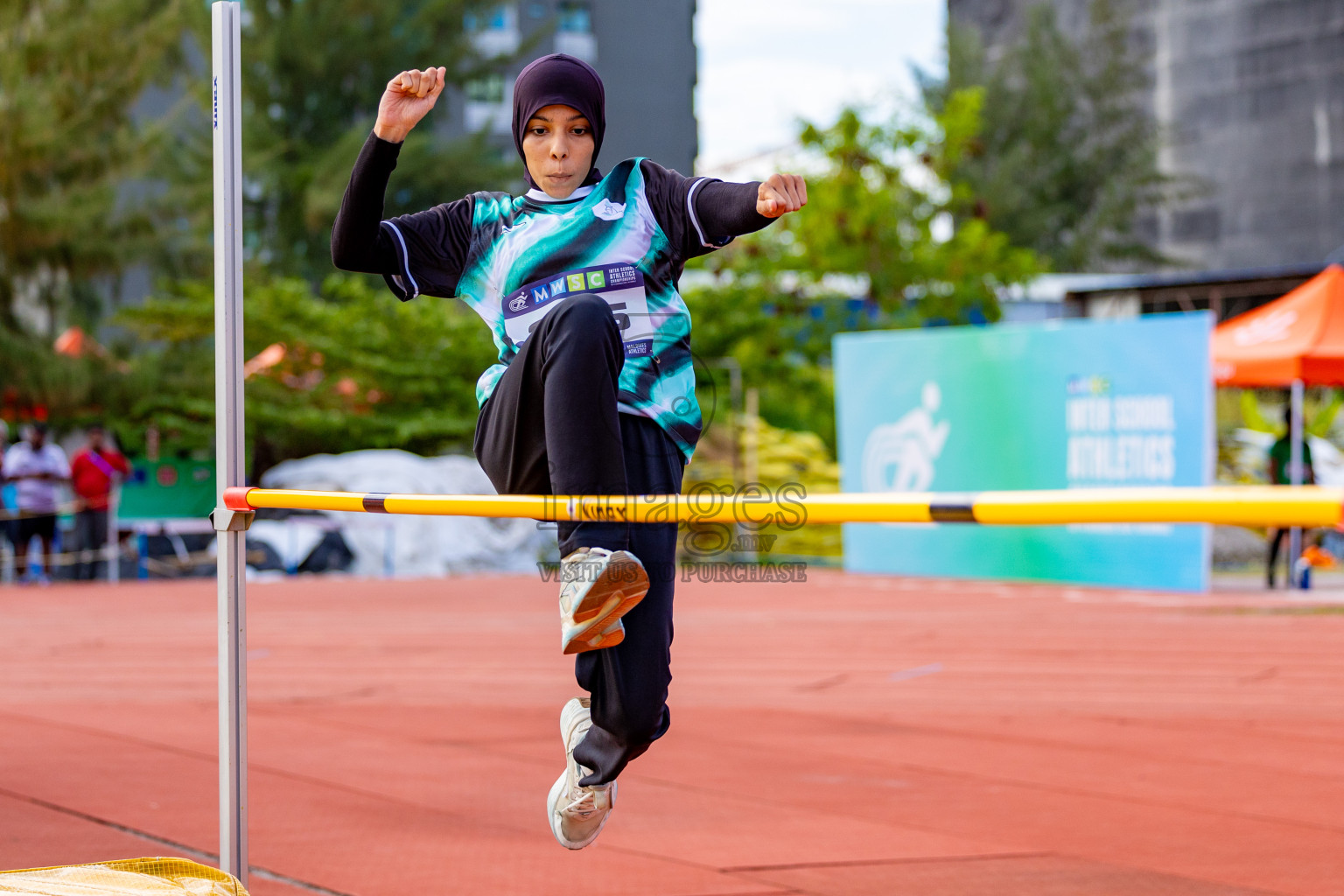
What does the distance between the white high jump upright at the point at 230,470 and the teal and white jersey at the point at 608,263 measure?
1.50 feet

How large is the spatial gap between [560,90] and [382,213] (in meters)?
0.45

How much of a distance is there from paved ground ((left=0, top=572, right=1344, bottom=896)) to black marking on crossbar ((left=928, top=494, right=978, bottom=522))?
1798mm

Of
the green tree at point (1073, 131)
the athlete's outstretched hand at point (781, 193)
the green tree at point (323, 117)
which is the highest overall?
the green tree at point (1073, 131)

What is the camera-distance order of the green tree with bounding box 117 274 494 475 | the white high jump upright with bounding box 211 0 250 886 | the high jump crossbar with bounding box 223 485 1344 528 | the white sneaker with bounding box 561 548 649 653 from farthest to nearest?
1. the green tree with bounding box 117 274 494 475
2. the white high jump upright with bounding box 211 0 250 886
3. the white sneaker with bounding box 561 548 649 653
4. the high jump crossbar with bounding box 223 485 1344 528

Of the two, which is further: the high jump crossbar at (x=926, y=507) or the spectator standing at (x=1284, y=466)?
the spectator standing at (x=1284, y=466)

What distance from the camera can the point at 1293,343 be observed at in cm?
1156

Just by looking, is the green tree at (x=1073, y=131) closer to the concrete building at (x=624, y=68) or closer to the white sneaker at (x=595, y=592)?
the concrete building at (x=624, y=68)

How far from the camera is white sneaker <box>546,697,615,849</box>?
278 centimetres

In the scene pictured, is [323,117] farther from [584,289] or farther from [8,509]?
[584,289]

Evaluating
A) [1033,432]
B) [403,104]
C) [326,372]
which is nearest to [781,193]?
[403,104]

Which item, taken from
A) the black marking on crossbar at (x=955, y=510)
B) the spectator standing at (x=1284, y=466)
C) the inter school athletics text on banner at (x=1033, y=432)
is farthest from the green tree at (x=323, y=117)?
the black marking on crossbar at (x=955, y=510)

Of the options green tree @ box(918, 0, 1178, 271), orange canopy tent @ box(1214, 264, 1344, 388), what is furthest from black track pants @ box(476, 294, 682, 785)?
green tree @ box(918, 0, 1178, 271)

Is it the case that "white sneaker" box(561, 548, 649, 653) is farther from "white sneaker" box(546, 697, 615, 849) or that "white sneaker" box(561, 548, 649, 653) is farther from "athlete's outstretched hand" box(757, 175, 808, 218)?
"athlete's outstretched hand" box(757, 175, 808, 218)

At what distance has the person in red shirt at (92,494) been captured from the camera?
12742 millimetres
